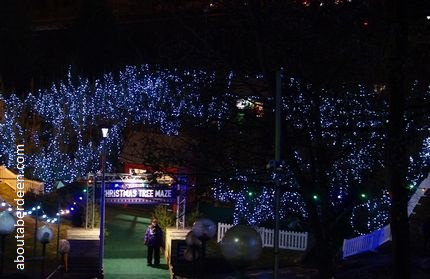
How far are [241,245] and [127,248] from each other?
18017 mm

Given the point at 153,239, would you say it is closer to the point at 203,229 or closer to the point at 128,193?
the point at 128,193

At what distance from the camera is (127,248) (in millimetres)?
25266

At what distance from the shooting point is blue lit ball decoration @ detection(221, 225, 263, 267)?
7863mm

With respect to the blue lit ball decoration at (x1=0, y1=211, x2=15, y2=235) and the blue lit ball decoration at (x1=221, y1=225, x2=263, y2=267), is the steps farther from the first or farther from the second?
the blue lit ball decoration at (x1=221, y1=225, x2=263, y2=267)

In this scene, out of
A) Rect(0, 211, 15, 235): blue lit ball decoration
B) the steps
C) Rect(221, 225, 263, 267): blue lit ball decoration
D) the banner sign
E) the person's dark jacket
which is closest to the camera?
Rect(221, 225, 263, 267): blue lit ball decoration

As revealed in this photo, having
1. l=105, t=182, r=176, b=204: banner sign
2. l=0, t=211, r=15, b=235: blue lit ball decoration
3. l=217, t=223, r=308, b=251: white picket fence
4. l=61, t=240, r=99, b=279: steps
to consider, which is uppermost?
l=105, t=182, r=176, b=204: banner sign

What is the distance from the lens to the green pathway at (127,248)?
21.5 meters

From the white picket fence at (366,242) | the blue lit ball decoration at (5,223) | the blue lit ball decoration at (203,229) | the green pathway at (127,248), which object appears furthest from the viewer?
the green pathway at (127,248)

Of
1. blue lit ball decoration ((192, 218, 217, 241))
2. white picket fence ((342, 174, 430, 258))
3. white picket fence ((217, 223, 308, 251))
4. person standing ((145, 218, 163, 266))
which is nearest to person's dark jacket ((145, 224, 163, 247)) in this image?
person standing ((145, 218, 163, 266))

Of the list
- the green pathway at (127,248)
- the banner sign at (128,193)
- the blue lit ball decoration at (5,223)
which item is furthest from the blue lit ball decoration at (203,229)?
the banner sign at (128,193)

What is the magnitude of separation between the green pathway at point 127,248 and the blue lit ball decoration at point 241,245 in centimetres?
1328

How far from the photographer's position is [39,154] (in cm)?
3206

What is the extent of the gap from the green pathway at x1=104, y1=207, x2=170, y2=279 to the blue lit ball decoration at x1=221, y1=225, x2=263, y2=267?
43.6 feet

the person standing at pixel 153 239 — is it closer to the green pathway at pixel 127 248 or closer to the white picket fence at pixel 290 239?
the green pathway at pixel 127 248
